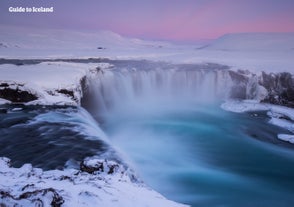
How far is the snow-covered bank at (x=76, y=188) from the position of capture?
3750 mm

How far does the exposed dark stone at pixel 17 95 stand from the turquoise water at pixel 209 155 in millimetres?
3546

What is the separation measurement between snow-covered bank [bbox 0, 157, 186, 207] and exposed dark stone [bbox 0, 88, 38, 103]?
582 centimetres

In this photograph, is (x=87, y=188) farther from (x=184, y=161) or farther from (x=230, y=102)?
(x=230, y=102)

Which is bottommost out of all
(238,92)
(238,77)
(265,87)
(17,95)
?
(238,92)

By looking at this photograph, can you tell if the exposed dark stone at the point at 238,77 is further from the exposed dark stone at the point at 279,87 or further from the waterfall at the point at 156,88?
the exposed dark stone at the point at 279,87

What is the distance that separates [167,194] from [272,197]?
10.5ft

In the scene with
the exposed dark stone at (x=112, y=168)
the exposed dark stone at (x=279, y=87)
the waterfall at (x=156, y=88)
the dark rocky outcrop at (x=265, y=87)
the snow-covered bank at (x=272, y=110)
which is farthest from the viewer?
the dark rocky outcrop at (x=265, y=87)

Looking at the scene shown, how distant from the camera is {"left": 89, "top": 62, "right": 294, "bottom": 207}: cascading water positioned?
8094mm

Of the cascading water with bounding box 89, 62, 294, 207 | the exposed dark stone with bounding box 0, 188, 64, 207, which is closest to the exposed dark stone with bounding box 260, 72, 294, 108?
the cascading water with bounding box 89, 62, 294, 207

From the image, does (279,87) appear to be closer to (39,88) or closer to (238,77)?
(238,77)

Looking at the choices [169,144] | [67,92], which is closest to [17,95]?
[67,92]

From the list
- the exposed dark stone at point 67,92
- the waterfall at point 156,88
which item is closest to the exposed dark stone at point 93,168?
the exposed dark stone at point 67,92

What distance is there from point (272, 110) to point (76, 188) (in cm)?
1569

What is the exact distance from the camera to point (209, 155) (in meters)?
10.9
